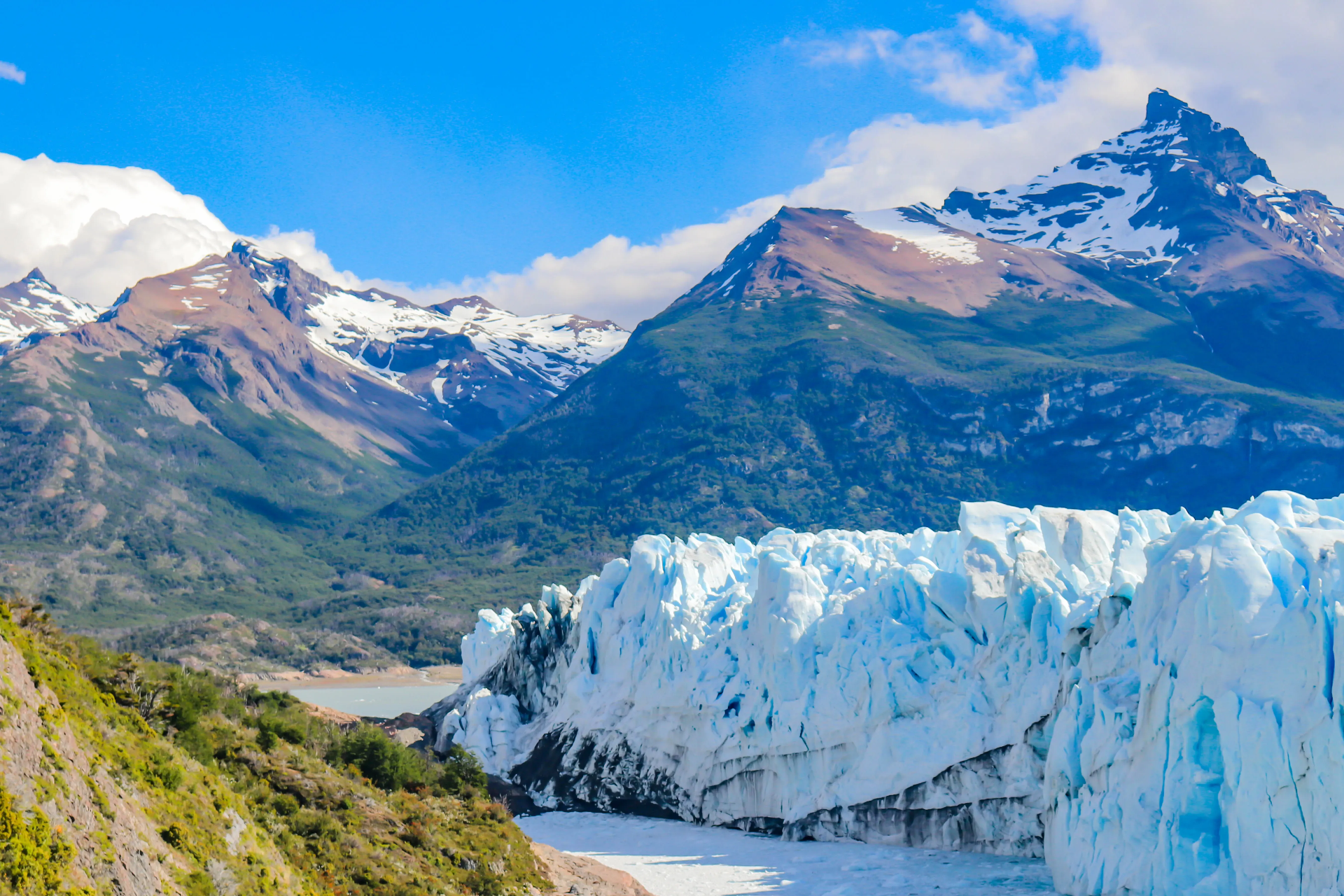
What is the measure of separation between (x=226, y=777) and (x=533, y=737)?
107ft

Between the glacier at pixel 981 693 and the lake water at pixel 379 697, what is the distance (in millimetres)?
50598

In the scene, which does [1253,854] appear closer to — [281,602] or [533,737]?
[533,737]

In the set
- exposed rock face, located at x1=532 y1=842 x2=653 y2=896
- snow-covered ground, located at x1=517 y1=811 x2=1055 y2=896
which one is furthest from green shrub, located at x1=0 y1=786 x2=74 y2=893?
snow-covered ground, located at x1=517 y1=811 x2=1055 y2=896

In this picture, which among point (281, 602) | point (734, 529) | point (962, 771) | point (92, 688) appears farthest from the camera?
point (281, 602)

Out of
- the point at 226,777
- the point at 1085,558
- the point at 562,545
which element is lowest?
the point at 226,777

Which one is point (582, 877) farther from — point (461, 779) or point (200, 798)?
point (200, 798)

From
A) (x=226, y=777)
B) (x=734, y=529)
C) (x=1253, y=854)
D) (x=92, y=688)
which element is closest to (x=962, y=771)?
(x=1253, y=854)

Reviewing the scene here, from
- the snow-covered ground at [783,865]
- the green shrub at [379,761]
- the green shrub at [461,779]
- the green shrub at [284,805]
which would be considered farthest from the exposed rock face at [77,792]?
the snow-covered ground at [783,865]

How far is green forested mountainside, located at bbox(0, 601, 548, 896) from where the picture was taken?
15.7 m

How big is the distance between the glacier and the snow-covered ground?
3.46 ft

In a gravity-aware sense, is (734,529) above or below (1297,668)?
above

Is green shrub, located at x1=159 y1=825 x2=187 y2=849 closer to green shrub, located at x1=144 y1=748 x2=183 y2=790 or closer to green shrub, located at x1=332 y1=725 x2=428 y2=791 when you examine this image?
green shrub, located at x1=144 y1=748 x2=183 y2=790

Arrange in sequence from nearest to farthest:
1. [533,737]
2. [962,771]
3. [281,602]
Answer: [962,771], [533,737], [281,602]

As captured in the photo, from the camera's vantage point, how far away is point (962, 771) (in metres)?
36.6
